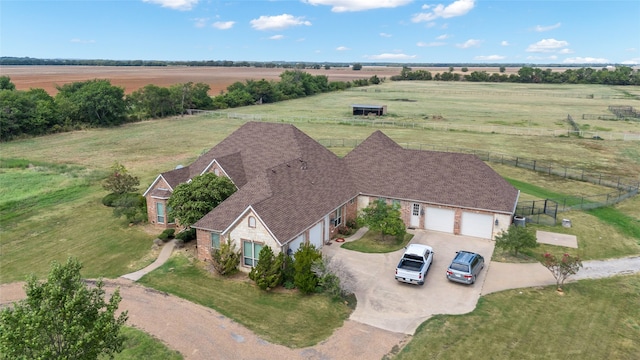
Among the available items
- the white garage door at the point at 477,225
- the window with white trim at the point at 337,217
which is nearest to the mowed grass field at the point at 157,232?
the white garage door at the point at 477,225

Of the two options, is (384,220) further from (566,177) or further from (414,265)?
(566,177)

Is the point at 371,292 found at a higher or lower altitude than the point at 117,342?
lower

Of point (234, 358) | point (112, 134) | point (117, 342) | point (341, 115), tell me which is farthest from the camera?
point (341, 115)

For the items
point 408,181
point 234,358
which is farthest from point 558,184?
point 234,358

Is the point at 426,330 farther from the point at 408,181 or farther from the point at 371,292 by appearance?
the point at 408,181

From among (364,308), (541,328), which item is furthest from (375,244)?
(541,328)

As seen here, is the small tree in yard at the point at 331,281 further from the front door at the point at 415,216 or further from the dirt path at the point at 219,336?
the front door at the point at 415,216

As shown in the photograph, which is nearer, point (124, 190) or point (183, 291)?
point (183, 291)
